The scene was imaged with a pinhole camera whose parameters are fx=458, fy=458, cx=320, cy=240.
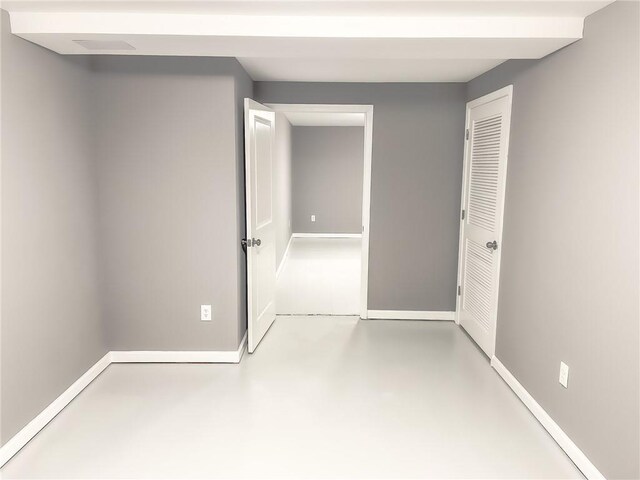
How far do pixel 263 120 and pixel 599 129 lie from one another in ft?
7.59

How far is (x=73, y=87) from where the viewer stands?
2.71 metres

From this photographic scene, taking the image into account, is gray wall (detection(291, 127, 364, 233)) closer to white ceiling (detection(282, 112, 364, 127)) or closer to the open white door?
white ceiling (detection(282, 112, 364, 127))

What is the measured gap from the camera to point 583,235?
2.15 metres

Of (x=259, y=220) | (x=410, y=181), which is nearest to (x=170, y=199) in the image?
(x=259, y=220)

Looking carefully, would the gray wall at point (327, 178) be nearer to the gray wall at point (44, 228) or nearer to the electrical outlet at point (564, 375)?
the gray wall at point (44, 228)

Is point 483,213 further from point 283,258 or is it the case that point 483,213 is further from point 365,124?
point 283,258

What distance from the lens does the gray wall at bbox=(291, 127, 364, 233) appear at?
8.34 metres

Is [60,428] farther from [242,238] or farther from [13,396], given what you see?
[242,238]

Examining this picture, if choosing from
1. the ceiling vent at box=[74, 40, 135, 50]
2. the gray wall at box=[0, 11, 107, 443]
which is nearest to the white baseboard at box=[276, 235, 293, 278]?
the gray wall at box=[0, 11, 107, 443]

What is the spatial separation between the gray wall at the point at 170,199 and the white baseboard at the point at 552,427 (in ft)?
6.08

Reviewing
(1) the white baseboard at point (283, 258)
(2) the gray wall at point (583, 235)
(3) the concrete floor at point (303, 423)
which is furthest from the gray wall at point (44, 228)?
(1) the white baseboard at point (283, 258)

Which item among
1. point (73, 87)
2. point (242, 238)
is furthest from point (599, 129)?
point (73, 87)

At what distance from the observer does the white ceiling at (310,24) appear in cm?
201

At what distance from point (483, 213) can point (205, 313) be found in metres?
2.19
